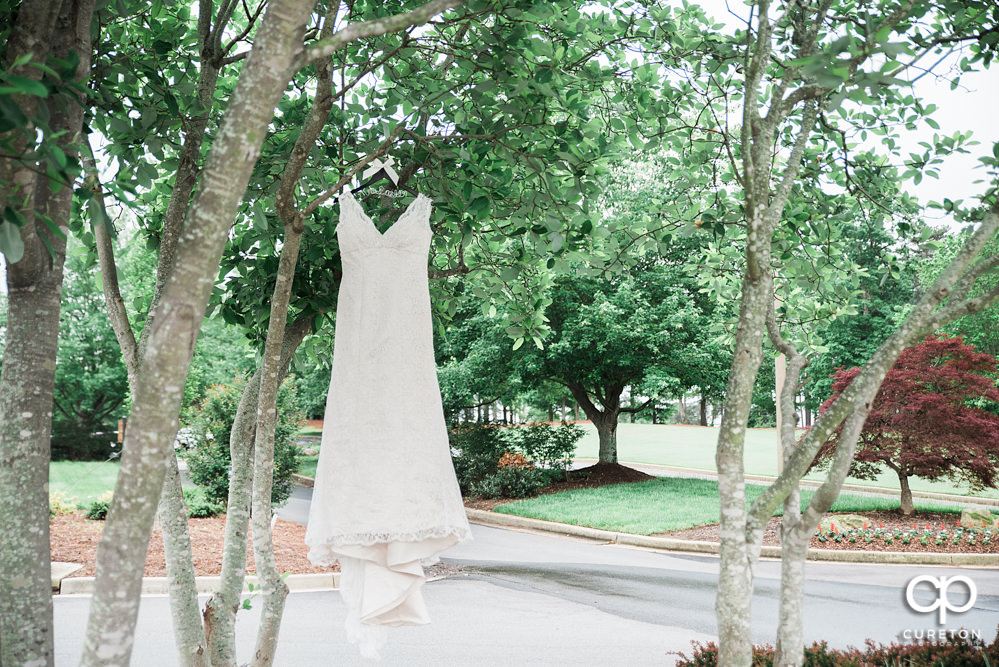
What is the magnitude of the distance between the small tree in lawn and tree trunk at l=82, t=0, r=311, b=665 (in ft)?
37.5

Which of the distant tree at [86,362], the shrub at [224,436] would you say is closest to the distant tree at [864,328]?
the shrub at [224,436]

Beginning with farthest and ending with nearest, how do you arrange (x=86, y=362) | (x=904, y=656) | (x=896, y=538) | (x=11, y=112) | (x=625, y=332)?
(x=86, y=362)
(x=625, y=332)
(x=896, y=538)
(x=904, y=656)
(x=11, y=112)

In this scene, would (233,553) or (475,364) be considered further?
(475,364)

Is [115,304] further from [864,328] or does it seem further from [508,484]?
[864,328]

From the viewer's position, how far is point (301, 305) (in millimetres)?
3904

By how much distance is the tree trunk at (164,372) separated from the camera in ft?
6.03

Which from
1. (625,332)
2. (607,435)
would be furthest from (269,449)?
(607,435)

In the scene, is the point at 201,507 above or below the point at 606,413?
below

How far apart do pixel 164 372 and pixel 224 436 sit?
10.9m

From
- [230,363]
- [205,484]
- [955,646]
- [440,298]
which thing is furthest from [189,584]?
[230,363]

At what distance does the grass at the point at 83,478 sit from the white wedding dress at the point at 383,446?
48.2ft

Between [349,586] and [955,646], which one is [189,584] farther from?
[955,646]

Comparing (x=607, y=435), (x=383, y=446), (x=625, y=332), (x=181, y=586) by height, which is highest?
(x=625, y=332)

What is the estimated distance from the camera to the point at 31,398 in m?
2.57
